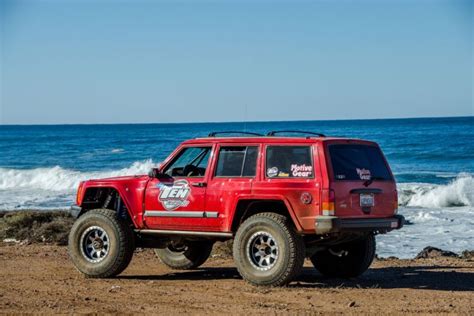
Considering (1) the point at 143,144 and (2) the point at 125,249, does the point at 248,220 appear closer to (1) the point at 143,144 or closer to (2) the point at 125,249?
(2) the point at 125,249

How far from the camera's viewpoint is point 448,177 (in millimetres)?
37094

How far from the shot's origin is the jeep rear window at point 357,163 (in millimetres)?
9930

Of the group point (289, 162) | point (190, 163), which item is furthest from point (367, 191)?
point (190, 163)

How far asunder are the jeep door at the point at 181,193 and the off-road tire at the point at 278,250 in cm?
58

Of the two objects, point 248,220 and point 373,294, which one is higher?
point 248,220

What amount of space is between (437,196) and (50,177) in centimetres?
2018

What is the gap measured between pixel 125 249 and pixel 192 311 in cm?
246

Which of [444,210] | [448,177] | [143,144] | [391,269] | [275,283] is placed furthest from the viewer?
[143,144]

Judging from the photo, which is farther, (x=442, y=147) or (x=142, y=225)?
(x=442, y=147)

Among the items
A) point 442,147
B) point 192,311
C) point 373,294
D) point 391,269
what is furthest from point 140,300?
point 442,147

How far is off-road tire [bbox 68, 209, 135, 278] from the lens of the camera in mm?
10820

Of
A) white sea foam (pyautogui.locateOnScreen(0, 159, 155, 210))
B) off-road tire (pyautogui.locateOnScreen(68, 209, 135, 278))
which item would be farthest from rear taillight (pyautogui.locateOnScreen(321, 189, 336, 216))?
white sea foam (pyautogui.locateOnScreen(0, 159, 155, 210))

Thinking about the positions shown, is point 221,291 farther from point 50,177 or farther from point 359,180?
point 50,177

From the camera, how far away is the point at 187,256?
11945mm
